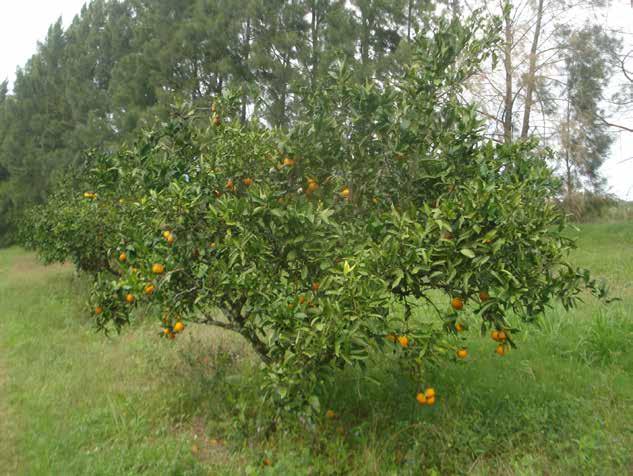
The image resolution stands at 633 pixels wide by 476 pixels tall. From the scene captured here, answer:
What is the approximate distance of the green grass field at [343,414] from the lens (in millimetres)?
3768

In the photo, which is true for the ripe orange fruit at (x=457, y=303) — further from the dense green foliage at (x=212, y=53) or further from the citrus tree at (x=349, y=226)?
the dense green foliage at (x=212, y=53)

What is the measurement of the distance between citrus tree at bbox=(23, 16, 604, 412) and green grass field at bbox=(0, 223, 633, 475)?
1.89ft

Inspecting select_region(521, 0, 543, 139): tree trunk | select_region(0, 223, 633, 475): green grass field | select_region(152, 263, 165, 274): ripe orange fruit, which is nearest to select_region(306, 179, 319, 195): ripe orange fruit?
select_region(152, 263, 165, 274): ripe orange fruit

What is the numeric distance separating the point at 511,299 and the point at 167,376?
3.78 metres

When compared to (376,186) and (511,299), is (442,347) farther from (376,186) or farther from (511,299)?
(376,186)

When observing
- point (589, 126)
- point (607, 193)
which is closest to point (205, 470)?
point (589, 126)

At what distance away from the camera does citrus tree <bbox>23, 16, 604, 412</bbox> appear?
10.5ft

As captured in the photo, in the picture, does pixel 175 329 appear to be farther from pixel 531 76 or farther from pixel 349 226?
pixel 531 76

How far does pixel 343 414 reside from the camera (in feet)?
14.6

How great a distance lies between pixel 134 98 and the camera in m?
17.1

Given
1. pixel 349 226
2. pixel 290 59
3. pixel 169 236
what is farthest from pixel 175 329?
pixel 290 59

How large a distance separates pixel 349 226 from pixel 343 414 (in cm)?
168

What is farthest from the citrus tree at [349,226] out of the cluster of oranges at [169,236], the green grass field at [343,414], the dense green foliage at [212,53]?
the dense green foliage at [212,53]

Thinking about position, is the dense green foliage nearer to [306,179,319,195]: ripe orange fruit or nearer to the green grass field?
the green grass field
